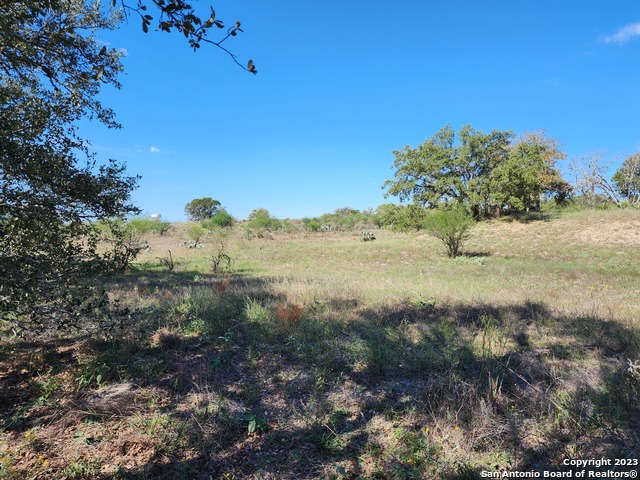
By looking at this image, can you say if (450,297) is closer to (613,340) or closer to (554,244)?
(613,340)

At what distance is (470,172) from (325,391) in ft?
107

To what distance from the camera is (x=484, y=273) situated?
13.2 meters

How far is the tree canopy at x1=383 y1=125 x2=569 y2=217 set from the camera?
2916 centimetres

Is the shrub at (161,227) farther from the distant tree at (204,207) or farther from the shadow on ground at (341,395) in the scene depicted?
the shadow on ground at (341,395)

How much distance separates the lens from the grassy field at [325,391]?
2.70m

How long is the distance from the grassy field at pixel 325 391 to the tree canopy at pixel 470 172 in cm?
2480

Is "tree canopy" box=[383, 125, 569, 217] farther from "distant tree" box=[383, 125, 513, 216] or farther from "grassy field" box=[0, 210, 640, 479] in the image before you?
"grassy field" box=[0, 210, 640, 479]

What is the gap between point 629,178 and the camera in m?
40.3

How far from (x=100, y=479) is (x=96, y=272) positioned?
2.35m

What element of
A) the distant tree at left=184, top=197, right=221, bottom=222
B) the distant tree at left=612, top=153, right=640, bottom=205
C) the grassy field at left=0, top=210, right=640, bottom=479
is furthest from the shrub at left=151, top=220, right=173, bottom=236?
the distant tree at left=612, top=153, right=640, bottom=205

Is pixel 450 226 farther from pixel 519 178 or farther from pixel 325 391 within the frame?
pixel 325 391

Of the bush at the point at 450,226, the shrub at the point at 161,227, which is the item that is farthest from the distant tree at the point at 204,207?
the bush at the point at 450,226

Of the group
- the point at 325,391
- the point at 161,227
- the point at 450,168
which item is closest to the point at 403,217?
the point at 450,168

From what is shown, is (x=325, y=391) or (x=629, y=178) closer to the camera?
(x=325, y=391)
